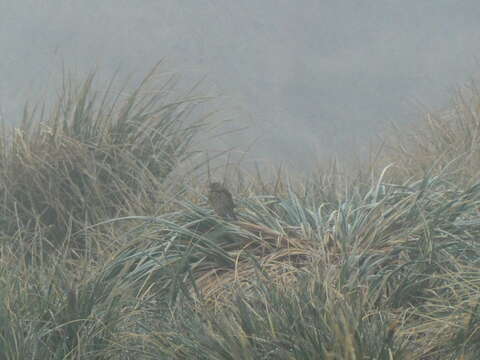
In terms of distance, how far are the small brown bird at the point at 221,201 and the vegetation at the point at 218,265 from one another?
0.05 meters

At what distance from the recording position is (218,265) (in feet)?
11.7

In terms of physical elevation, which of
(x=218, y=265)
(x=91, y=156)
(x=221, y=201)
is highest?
(x=91, y=156)

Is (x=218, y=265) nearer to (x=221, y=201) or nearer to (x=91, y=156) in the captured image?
(x=221, y=201)

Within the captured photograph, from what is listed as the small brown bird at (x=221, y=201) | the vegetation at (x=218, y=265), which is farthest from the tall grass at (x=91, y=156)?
the small brown bird at (x=221, y=201)

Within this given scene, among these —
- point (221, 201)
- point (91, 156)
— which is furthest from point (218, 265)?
point (91, 156)

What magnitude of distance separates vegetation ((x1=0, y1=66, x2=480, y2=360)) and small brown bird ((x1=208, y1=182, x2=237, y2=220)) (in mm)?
47

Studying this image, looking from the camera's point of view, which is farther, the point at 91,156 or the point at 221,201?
the point at 91,156

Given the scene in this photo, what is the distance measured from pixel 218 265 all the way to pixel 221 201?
232 millimetres

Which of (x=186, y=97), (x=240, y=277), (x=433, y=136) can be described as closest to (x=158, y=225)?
(x=240, y=277)

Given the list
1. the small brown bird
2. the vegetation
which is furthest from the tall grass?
the small brown bird

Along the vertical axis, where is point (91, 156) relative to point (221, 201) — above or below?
above

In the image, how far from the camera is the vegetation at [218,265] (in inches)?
106

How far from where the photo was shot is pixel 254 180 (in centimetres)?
477

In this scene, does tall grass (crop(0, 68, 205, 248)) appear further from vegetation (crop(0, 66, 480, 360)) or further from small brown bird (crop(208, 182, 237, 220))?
small brown bird (crop(208, 182, 237, 220))
